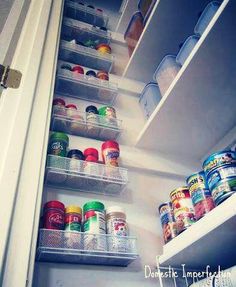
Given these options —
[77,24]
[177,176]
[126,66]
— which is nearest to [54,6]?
[77,24]

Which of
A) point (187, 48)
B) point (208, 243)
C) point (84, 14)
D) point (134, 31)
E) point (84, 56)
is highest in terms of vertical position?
point (84, 14)

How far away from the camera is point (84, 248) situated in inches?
31.1

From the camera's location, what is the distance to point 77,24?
166cm

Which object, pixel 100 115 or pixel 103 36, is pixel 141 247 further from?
pixel 103 36

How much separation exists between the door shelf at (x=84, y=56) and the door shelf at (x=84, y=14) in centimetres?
36

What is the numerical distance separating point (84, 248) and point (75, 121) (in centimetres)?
50

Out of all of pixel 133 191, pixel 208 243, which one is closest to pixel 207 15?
pixel 133 191

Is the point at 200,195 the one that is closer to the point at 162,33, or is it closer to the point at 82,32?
the point at 162,33

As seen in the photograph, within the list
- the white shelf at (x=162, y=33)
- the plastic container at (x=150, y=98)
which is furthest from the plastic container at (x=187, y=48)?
the white shelf at (x=162, y=33)

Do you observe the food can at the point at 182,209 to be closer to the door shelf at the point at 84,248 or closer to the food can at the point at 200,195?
the food can at the point at 200,195

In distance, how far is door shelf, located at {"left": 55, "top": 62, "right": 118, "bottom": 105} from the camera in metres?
1.31

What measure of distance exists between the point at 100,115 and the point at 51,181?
0.35 m

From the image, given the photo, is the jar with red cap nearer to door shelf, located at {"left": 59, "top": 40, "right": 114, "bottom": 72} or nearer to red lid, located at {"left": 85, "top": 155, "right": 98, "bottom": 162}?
red lid, located at {"left": 85, "top": 155, "right": 98, "bottom": 162}

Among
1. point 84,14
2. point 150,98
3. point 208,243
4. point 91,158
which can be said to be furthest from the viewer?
point 84,14
